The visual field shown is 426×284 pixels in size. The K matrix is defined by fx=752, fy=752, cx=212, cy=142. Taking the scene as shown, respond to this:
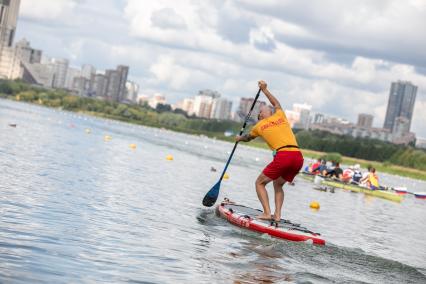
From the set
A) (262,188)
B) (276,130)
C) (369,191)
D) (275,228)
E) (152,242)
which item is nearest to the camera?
(152,242)

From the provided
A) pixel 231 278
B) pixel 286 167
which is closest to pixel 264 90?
pixel 286 167

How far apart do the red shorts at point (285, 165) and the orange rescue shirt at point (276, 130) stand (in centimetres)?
14

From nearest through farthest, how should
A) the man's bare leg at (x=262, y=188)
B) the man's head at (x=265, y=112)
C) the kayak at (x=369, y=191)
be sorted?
the man's head at (x=265, y=112) → the man's bare leg at (x=262, y=188) → the kayak at (x=369, y=191)

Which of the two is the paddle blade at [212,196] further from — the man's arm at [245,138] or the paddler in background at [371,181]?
the paddler in background at [371,181]

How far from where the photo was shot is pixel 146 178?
30.4 metres

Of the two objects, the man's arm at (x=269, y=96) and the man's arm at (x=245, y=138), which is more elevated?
the man's arm at (x=269, y=96)

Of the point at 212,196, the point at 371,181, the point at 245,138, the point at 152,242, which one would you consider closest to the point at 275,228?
the point at 245,138

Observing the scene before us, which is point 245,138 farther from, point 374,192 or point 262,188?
point 374,192

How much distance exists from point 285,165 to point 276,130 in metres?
0.80

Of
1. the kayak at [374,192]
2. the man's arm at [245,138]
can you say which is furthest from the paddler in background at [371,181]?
the man's arm at [245,138]

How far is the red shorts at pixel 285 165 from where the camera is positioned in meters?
16.4

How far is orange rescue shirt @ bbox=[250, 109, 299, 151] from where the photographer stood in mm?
16422

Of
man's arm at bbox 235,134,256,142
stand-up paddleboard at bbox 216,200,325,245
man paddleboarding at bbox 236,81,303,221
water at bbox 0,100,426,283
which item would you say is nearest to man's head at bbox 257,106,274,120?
man paddleboarding at bbox 236,81,303,221

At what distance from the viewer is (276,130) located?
16.4m
